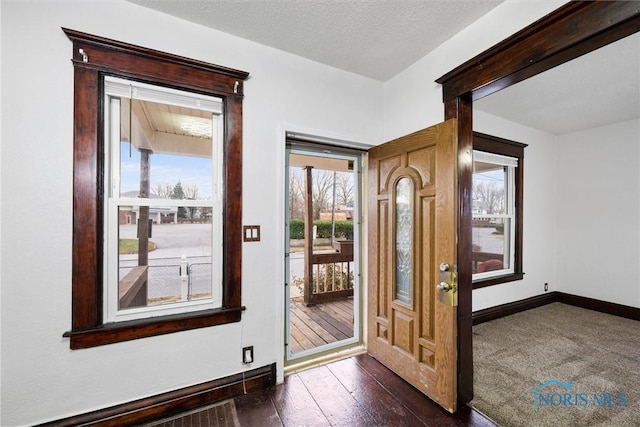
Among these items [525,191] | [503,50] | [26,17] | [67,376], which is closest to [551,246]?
[525,191]

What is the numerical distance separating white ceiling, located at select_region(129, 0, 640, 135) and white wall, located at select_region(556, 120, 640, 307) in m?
1.17

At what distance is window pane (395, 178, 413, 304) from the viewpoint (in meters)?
2.29

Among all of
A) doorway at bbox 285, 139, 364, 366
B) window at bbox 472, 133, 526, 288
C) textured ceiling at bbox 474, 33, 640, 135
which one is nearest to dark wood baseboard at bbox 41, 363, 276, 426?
doorway at bbox 285, 139, 364, 366

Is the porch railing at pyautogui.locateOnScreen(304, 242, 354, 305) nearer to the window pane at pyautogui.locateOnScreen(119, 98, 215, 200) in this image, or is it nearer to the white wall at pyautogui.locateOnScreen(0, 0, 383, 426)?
the white wall at pyautogui.locateOnScreen(0, 0, 383, 426)

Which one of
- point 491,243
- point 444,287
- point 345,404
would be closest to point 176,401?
point 345,404

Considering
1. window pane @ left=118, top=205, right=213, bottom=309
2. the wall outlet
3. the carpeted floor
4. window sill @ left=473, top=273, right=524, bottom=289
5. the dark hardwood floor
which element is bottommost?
the carpeted floor

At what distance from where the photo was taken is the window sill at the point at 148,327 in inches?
65.0

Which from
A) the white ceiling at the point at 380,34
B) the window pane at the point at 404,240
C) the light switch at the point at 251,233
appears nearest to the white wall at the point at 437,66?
the white ceiling at the point at 380,34

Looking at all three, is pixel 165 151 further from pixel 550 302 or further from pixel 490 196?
pixel 550 302

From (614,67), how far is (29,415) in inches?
200

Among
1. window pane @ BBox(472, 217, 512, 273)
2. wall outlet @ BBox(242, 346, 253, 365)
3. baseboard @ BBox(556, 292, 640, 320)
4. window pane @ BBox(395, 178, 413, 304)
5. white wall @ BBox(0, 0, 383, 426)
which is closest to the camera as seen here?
white wall @ BBox(0, 0, 383, 426)

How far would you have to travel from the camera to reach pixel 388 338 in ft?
8.04

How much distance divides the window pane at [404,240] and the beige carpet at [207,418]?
1561 mm

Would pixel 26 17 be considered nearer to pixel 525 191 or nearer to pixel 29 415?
pixel 29 415
